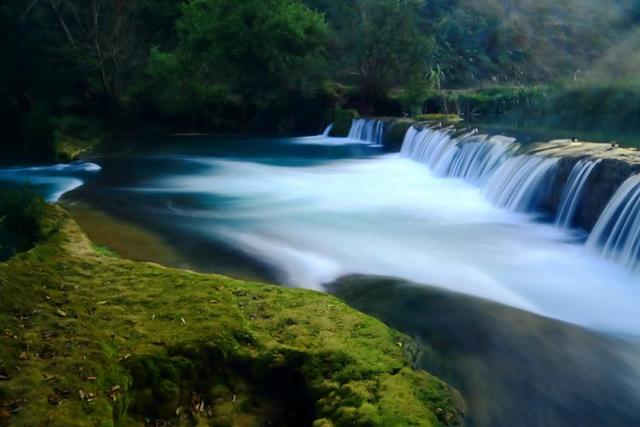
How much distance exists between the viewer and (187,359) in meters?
4.01

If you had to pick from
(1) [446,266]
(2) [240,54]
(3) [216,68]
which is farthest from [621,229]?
(3) [216,68]

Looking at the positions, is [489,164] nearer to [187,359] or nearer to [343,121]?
[187,359]

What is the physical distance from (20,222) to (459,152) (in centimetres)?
1265

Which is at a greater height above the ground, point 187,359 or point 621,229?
point 187,359

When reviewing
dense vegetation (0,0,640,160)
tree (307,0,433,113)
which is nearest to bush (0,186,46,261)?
dense vegetation (0,0,640,160)

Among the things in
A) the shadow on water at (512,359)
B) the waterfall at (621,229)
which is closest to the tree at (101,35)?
the waterfall at (621,229)

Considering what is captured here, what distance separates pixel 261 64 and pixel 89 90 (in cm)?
983

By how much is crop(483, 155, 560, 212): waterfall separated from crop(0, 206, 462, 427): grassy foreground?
7089mm

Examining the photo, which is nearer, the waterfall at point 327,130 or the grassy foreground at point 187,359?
the grassy foreground at point 187,359

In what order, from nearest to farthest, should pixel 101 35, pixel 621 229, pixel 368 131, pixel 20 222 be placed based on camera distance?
pixel 20 222, pixel 621 229, pixel 368 131, pixel 101 35

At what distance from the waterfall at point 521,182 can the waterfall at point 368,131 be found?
12791 mm

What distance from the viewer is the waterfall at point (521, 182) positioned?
11070 millimetres

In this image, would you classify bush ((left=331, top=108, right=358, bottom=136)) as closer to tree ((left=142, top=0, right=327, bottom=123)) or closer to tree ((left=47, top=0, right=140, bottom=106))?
tree ((left=142, top=0, right=327, bottom=123))

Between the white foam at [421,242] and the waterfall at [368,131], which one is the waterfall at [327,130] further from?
the white foam at [421,242]
